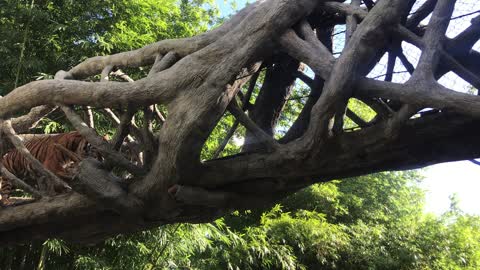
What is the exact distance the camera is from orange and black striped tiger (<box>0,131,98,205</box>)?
7.98 ft

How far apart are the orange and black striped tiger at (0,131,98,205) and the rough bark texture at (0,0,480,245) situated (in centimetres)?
15

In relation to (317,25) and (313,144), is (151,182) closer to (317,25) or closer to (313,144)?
(313,144)

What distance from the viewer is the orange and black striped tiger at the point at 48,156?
2.43 meters

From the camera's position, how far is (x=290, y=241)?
6.26 meters

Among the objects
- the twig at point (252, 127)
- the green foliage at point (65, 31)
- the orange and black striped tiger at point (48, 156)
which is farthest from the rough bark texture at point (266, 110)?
the green foliage at point (65, 31)

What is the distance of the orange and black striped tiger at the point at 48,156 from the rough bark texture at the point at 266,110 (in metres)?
0.15

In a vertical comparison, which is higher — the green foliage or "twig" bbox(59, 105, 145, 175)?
the green foliage

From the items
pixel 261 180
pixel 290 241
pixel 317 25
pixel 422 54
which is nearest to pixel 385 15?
pixel 422 54

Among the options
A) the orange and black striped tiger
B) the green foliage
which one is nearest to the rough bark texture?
the orange and black striped tiger

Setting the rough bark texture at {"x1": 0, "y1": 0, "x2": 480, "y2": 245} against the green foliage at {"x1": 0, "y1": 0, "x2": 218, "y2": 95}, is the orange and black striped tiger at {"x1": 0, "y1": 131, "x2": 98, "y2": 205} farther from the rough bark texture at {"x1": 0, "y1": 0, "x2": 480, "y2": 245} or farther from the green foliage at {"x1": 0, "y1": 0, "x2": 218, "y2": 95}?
the green foliage at {"x1": 0, "y1": 0, "x2": 218, "y2": 95}

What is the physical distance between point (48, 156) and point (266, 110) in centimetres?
113

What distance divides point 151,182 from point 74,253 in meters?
2.73

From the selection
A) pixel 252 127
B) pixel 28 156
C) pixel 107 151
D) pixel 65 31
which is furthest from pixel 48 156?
pixel 65 31

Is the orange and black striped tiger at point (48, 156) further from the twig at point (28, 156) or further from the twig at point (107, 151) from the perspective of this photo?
the twig at point (107, 151)
